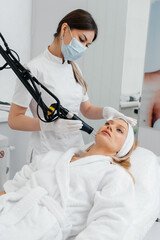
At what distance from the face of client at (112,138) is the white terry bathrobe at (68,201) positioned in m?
0.06

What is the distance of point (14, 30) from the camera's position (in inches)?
94.0

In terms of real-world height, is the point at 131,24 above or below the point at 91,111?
above

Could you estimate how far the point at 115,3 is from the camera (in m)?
1.92

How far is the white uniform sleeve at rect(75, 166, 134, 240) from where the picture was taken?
897 millimetres

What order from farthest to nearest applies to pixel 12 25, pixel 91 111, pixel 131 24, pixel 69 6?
pixel 12 25, pixel 69 6, pixel 131 24, pixel 91 111

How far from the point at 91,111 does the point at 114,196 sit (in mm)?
678

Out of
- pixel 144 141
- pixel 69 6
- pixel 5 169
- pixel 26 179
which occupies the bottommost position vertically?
pixel 5 169

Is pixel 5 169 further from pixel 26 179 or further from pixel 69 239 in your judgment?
pixel 69 239

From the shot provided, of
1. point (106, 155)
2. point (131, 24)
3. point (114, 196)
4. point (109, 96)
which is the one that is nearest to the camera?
point (114, 196)

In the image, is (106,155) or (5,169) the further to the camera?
(5,169)

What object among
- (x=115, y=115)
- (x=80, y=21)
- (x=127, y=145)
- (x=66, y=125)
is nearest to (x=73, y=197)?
(x=66, y=125)

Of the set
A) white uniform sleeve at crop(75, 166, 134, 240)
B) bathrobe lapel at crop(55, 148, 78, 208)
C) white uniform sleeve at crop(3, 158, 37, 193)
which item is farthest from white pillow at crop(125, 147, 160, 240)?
white uniform sleeve at crop(3, 158, 37, 193)

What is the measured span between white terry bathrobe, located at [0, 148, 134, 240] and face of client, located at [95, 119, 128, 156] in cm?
6

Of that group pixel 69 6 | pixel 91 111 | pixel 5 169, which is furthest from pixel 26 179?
pixel 69 6
